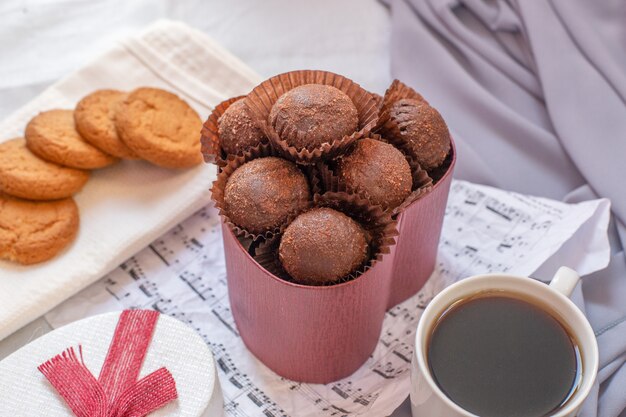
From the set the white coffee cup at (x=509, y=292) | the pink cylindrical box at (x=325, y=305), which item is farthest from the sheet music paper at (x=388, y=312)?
the white coffee cup at (x=509, y=292)

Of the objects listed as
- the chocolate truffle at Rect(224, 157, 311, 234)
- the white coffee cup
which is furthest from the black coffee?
the chocolate truffle at Rect(224, 157, 311, 234)

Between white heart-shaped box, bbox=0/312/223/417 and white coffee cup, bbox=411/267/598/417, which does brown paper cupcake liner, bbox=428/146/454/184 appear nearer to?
white coffee cup, bbox=411/267/598/417

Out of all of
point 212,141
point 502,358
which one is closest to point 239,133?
point 212,141

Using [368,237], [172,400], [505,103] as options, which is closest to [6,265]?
[172,400]

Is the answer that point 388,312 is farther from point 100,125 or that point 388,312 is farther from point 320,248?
point 100,125

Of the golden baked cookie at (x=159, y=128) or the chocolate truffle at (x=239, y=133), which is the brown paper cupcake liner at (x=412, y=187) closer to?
the chocolate truffle at (x=239, y=133)

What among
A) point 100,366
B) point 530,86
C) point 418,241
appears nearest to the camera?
point 100,366

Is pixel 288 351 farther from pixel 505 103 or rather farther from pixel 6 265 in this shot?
pixel 505 103
